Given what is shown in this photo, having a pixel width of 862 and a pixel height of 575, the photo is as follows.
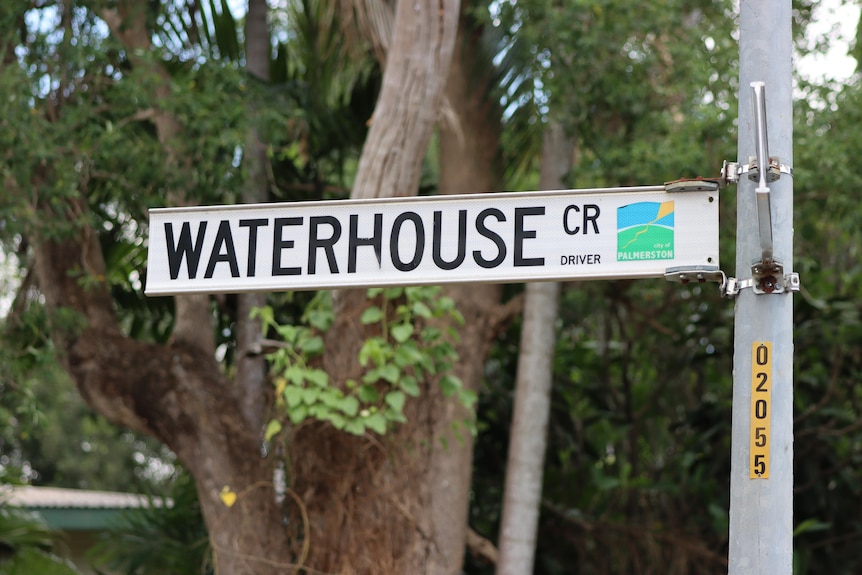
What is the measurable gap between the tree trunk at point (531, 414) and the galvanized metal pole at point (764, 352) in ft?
18.5

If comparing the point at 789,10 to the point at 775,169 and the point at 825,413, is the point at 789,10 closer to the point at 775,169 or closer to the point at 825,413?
the point at 775,169

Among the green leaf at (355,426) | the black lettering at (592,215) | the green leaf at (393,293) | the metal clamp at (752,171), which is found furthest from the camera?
the green leaf at (393,293)

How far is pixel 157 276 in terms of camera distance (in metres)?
3.20

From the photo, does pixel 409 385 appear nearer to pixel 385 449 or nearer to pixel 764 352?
pixel 385 449

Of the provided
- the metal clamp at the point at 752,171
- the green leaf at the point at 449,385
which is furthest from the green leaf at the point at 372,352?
the metal clamp at the point at 752,171

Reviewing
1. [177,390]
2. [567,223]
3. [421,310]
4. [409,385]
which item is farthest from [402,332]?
[567,223]

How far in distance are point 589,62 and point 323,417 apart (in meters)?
3.68

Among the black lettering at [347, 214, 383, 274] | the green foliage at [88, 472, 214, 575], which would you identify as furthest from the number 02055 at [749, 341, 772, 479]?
the green foliage at [88, 472, 214, 575]

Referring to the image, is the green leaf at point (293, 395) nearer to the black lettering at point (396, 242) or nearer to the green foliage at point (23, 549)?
the black lettering at point (396, 242)

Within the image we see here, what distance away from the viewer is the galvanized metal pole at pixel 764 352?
2.46m

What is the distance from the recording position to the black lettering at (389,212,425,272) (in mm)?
3080

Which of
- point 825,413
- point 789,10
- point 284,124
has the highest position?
point 284,124

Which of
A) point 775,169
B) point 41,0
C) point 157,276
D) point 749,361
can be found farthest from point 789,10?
point 41,0

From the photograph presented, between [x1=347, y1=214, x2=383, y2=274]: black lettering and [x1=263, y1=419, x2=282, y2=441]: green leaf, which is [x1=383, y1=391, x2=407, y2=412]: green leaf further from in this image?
[x1=347, y1=214, x2=383, y2=274]: black lettering
